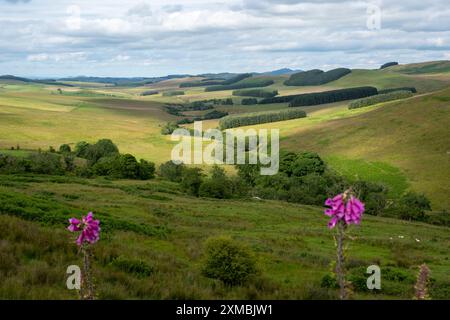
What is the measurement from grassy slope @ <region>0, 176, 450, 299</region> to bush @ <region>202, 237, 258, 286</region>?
2.01 feet

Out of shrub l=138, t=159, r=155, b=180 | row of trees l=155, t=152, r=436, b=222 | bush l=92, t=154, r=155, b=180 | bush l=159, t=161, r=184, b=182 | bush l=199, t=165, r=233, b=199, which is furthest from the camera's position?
bush l=159, t=161, r=184, b=182

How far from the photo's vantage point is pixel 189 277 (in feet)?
45.7

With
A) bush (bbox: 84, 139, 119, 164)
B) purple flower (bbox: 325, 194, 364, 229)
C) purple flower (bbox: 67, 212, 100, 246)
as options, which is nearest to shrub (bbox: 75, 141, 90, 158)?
bush (bbox: 84, 139, 119, 164)

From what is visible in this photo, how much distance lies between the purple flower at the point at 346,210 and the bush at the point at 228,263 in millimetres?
8245

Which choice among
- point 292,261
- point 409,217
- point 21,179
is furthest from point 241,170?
point 292,261

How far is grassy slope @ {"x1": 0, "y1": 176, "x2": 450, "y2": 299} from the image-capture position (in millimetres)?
11875

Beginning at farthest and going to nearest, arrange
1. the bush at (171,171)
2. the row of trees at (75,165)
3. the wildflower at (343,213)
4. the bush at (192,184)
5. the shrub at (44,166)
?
1. the bush at (171,171)
2. the shrub at (44,166)
3. the row of trees at (75,165)
4. the bush at (192,184)
5. the wildflower at (343,213)

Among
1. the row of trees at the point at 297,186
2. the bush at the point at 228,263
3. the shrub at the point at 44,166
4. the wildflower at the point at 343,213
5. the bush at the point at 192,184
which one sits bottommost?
the row of trees at the point at 297,186

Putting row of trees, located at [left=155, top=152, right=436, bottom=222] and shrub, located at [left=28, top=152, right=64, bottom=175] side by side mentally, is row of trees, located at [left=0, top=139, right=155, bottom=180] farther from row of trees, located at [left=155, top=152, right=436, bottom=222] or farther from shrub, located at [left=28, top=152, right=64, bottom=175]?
row of trees, located at [left=155, top=152, right=436, bottom=222]

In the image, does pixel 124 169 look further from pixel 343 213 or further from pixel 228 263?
pixel 343 213

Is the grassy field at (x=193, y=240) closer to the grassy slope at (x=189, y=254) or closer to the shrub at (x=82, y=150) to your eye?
the grassy slope at (x=189, y=254)

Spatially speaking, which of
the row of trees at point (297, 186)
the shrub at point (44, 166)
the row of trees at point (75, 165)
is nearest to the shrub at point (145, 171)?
the row of trees at point (75, 165)

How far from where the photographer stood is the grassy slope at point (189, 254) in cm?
1188

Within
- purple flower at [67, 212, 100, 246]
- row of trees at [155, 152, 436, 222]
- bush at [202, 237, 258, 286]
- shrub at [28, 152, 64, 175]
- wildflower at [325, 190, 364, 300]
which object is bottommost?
row of trees at [155, 152, 436, 222]
